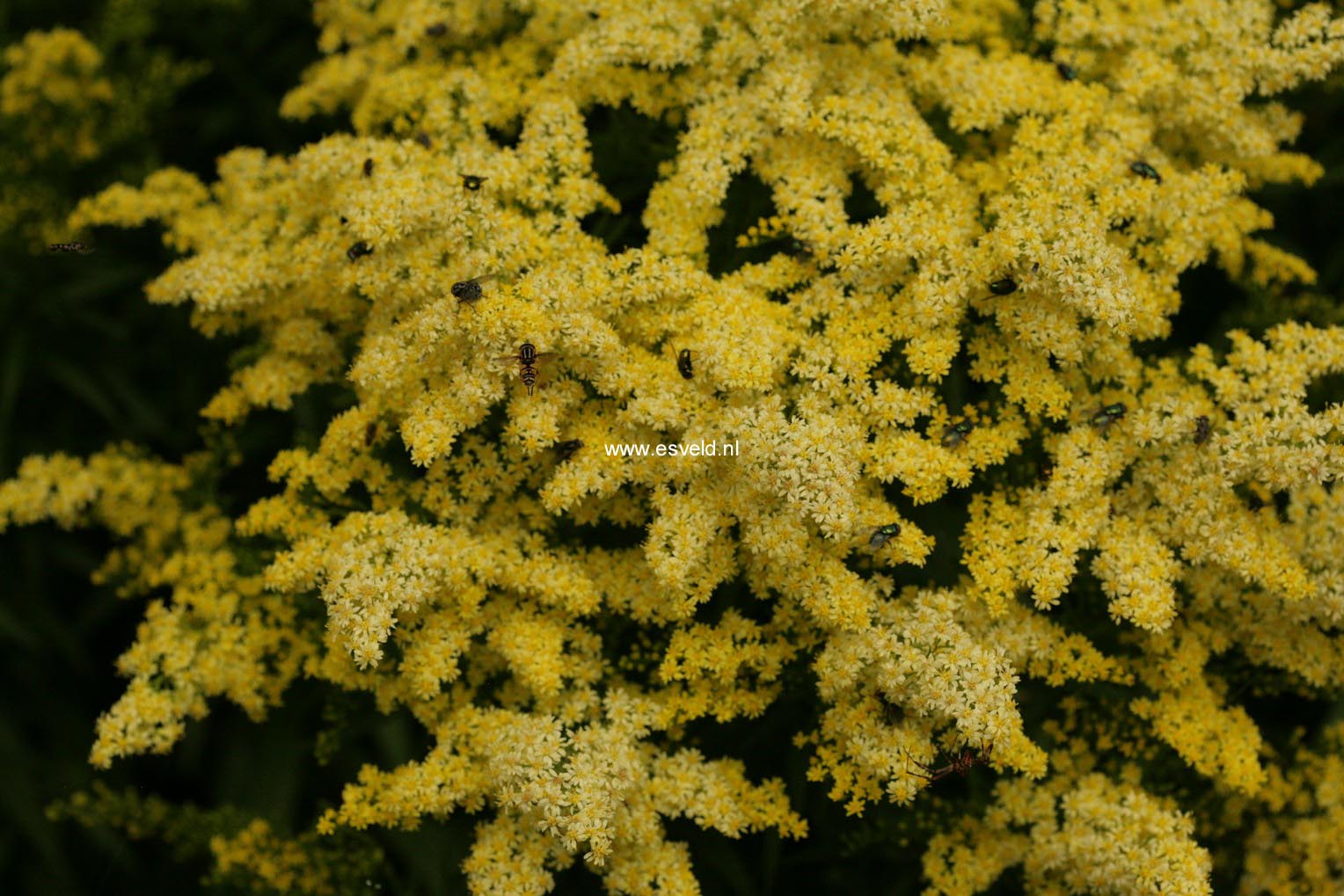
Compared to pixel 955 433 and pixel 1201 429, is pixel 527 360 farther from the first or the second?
pixel 1201 429

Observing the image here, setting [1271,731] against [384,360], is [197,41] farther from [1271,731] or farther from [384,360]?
[1271,731]

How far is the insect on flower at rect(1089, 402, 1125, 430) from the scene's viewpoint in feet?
10.9

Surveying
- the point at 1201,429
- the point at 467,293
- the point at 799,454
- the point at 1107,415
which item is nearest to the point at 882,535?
the point at 799,454

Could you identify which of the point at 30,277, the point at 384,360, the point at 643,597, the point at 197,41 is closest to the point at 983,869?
the point at 643,597

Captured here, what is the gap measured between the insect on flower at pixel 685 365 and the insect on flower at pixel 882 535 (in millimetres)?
734

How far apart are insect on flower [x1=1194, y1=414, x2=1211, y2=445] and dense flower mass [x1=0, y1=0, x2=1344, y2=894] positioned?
0.01m

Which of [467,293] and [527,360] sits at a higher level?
[467,293]

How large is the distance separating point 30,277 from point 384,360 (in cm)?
251

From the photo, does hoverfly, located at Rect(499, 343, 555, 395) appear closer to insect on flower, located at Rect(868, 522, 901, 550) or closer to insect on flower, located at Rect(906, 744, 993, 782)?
insect on flower, located at Rect(868, 522, 901, 550)

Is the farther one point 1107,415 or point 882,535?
point 1107,415

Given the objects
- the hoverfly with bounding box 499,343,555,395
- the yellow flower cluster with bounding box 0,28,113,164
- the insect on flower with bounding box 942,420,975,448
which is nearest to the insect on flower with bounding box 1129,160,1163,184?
the insect on flower with bounding box 942,420,975,448

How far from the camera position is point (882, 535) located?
10.2 feet

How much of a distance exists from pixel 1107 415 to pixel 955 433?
0.53 m

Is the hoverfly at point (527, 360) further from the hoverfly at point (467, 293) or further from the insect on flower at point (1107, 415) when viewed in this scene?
the insect on flower at point (1107, 415)
